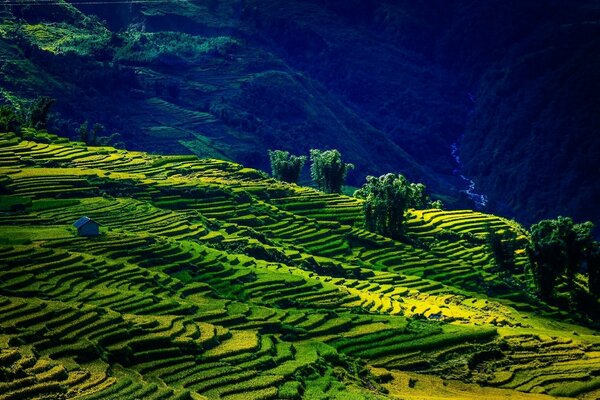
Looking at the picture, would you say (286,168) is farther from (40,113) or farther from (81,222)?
(81,222)

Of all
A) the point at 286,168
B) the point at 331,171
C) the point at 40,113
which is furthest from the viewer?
the point at 40,113

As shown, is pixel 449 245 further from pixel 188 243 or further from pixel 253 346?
pixel 253 346

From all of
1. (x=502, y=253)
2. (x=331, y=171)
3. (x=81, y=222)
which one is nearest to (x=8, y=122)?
(x=331, y=171)

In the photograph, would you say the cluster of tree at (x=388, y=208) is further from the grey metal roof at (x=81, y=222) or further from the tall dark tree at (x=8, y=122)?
the tall dark tree at (x=8, y=122)

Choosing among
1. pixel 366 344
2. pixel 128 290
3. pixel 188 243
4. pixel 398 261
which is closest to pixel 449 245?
pixel 398 261

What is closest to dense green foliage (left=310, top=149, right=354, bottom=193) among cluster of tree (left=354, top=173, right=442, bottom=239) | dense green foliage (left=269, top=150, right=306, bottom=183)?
dense green foliage (left=269, top=150, right=306, bottom=183)

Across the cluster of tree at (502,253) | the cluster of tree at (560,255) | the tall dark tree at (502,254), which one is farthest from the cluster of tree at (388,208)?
the cluster of tree at (560,255)

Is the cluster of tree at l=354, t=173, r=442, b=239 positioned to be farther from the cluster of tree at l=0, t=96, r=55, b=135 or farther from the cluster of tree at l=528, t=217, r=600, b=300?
the cluster of tree at l=0, t=96, r=55, b=135
